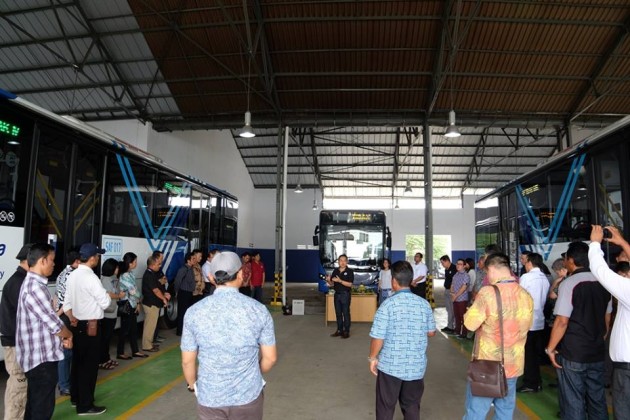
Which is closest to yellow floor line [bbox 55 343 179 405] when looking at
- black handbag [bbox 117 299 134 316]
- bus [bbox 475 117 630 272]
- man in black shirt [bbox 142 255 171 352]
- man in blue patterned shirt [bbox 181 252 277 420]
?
man in black shirt [bbox 142 255 171 352]

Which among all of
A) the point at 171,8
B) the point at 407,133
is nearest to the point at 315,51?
the point at 171,8

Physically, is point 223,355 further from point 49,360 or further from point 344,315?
point 344,315

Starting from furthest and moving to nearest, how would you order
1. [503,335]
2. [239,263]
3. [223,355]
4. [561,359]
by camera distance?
[561,359], [503,335], [239,263], [223,355]

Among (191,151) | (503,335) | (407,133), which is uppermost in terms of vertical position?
(407,133)

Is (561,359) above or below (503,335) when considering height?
below

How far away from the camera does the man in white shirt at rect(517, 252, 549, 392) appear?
16.4ft

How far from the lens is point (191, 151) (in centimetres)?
1731

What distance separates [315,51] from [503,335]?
10629 mm

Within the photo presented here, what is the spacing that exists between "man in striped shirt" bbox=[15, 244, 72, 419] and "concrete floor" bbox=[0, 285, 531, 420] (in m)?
1.14

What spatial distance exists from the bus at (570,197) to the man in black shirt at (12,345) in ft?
19.6

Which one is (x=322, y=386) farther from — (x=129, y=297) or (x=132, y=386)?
(x=129, y=297)

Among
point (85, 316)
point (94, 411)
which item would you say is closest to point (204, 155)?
point (85, 316)

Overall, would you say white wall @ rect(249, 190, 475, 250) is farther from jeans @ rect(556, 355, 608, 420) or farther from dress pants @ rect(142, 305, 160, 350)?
jeans @ rect(556, 355, 608, 420)

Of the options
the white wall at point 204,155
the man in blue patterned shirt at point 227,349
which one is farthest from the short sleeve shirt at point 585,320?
the white wall at point 204,155
